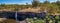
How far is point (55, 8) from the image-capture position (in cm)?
1507

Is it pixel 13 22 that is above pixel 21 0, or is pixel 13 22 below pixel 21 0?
below

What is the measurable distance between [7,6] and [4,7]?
1.76ft

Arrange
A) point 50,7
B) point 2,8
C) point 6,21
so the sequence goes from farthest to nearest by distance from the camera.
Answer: point 2,8, point 50,7, point 6,21

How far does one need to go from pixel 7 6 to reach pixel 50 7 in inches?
171

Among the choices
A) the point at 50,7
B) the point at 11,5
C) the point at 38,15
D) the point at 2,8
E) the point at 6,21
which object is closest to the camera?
the point at 6,21

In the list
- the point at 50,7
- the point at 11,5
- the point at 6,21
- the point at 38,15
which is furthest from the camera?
the point at 11,5

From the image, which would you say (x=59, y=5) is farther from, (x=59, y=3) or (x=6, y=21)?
(x=6, y=21)

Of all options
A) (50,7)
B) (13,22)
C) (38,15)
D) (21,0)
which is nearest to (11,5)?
(21,0)

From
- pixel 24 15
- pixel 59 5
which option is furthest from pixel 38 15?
pixel 59 5

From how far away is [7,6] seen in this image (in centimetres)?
1705

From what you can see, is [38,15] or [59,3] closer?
[38,15]

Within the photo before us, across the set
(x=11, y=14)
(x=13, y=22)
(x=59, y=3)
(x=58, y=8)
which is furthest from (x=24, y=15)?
(x=59, y=3)

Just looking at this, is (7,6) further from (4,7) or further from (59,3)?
(59,3)

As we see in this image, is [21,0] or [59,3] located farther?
[59,3]
